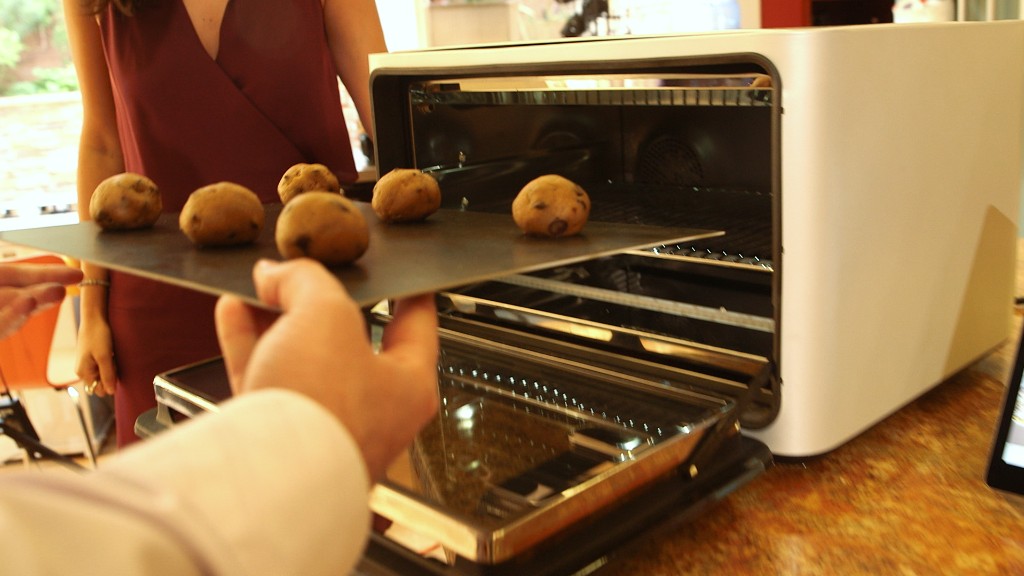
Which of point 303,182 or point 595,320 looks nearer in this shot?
point 303,182

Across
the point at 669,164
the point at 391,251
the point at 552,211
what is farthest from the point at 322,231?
the point at 669,164

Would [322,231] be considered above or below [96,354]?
above

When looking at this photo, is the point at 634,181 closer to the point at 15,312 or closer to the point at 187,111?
the point at 187,111

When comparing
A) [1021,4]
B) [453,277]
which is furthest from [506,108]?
[1021,4]

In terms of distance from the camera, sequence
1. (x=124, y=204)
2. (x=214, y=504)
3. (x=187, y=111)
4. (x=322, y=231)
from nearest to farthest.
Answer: (x=214, y=504) → (x=322, y=231) → (x=124, y=204) → (x=187, y=111)

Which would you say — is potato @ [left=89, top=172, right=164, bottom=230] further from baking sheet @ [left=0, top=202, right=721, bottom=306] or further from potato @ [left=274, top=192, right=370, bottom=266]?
potato @ [left=274, top=192, right=370, bottom=266]

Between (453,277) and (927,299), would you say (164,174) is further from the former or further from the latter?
(927,299)

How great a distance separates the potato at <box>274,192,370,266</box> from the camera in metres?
0.61

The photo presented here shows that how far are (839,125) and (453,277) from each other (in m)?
0.36

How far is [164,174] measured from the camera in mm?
1348

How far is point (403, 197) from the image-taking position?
0.82 m

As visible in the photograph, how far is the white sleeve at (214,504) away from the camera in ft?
1.16

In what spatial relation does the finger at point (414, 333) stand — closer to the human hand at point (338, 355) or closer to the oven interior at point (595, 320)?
the human hand at point (338, 355)

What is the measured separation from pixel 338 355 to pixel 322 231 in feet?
0.51
